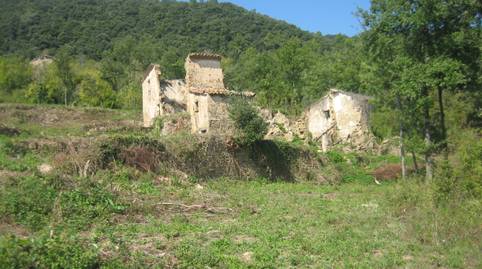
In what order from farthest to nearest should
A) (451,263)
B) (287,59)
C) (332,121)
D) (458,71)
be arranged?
1. (287,59)
2. (332,121)
3. (458,71)
4. (451,263)

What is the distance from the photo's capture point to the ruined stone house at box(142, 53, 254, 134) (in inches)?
959

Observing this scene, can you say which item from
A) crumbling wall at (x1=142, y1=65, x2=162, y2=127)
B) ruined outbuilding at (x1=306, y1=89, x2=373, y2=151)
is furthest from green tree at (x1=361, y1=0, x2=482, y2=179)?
crumbling wall at (x1=142, y1=65, x2=162, y2=127)

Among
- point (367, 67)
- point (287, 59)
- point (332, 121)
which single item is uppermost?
point (287, 59)

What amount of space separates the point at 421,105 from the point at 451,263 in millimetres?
11902

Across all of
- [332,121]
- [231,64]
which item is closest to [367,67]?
[332,121]

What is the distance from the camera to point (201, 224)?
11.2 meters

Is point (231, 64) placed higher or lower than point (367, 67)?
higher

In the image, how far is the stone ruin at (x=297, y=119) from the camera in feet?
97.1

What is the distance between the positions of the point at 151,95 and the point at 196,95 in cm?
881

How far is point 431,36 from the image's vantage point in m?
19.4

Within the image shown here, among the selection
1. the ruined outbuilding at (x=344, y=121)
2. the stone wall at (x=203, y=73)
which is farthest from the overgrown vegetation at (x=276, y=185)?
the stone wall at (x=203, y=73)

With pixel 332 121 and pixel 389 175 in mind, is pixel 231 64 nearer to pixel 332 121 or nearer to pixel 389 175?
pixel 332 121

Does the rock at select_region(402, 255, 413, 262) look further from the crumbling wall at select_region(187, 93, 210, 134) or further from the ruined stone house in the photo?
the crumbling wall at select_region(187, 93, 210, 134)

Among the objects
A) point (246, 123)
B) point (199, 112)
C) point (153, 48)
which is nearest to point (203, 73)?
point (199, 112)
